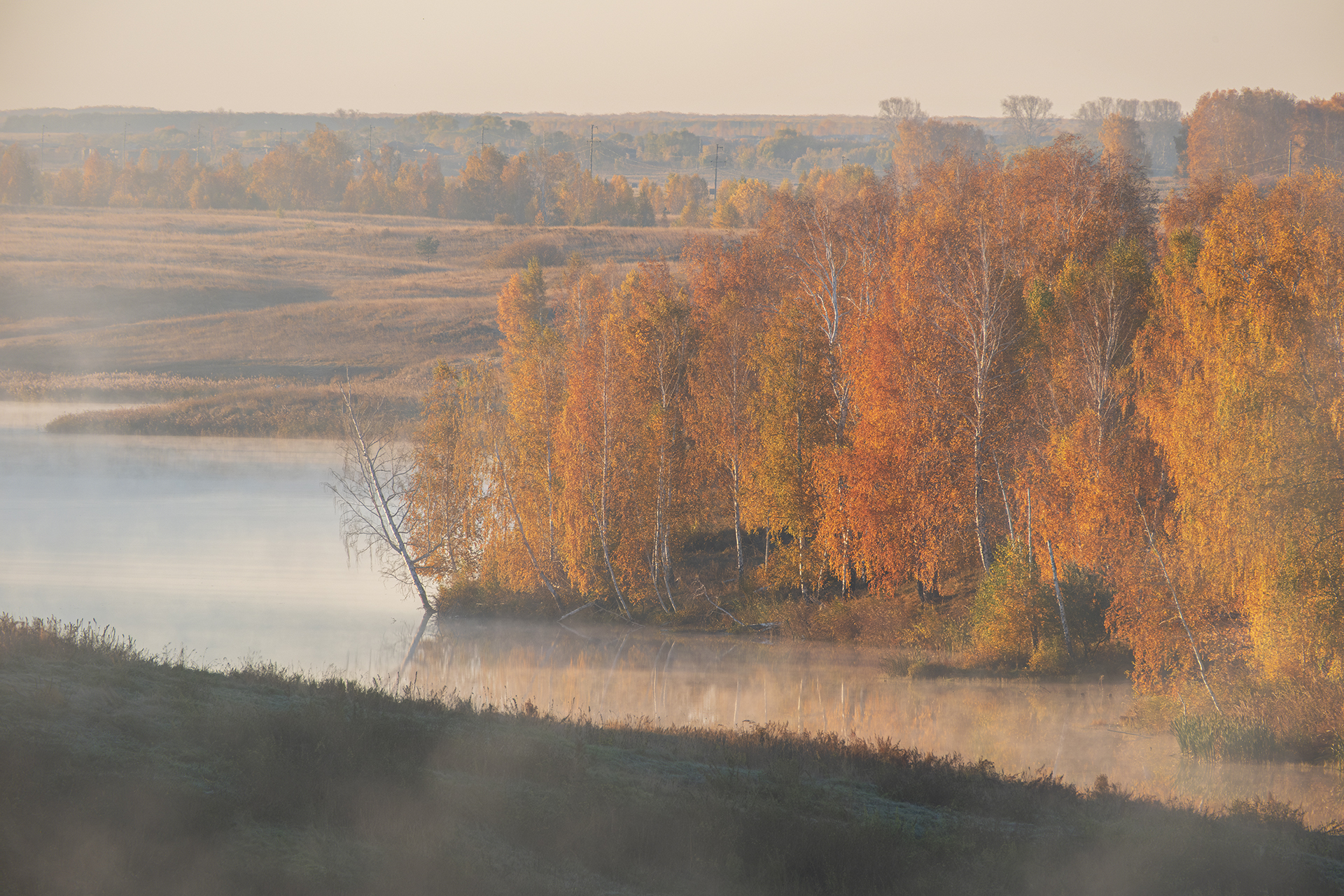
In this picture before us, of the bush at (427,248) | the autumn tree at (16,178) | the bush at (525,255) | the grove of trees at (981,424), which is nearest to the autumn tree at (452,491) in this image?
the grove of trees at (981,424)

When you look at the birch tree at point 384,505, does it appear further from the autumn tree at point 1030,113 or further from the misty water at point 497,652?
the autumn tree at point 1030,113

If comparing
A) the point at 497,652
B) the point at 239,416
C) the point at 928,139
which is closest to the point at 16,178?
the point at 239,416

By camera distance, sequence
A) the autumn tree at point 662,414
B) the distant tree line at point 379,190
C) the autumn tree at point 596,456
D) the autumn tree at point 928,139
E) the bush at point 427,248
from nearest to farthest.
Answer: the autumn tree at point 596,456
the autumn tree at point 662,414
the bush at point 427,248
the autumn tree at point 928,139
the distant tree line at point 379,190

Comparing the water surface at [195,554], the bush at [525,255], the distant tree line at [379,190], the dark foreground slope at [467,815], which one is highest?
the distant tree line at [379,190]

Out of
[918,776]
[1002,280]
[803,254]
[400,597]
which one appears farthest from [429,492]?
[918,776]

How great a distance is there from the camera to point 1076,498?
26.5 m

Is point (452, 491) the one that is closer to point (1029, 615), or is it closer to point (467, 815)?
point (1029, 615)

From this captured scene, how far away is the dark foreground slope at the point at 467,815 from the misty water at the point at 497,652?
244 inches

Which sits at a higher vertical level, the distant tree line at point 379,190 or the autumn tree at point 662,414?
the distant tree line at point 379,190

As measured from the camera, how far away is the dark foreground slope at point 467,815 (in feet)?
29.0

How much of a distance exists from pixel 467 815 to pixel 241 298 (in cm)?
9968

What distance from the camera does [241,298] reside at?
10119 cm

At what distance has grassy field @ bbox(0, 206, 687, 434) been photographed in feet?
267

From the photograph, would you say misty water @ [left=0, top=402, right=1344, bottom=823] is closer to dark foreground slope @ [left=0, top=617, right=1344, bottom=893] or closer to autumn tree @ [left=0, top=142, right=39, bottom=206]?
dark foreground slope @ [left=0, top=617, right=1344, bottom=893]
